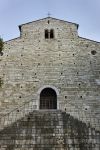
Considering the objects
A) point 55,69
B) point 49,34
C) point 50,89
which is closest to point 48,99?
point 50,89

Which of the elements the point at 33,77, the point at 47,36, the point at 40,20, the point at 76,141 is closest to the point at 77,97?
the point at 33,77

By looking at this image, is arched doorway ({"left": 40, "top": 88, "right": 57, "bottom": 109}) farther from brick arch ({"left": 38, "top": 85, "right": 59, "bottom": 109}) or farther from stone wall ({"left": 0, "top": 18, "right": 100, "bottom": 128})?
stone wall ({"left": 0, "top": 18, "right": 100, "bottom": 128})

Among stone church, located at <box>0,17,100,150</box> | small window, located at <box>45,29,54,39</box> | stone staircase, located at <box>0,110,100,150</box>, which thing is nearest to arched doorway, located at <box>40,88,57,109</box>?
stone church, located at <box>0,17,100,150</box>

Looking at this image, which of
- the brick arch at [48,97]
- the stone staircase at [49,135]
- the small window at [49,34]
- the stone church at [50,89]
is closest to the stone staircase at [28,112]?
the stone church at [50,89]

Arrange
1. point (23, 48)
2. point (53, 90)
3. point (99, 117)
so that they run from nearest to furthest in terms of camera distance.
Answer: point (99, 117) → point (53, 90) → point (23, 48)

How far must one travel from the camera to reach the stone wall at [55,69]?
13.1 metres

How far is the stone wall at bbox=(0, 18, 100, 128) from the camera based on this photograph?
1312 cm

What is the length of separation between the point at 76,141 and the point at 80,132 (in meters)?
0.43

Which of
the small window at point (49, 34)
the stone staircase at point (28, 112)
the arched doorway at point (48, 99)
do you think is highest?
the small window at point (49, 34)

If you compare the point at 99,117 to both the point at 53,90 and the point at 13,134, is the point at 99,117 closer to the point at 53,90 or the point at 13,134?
the point at 53,90

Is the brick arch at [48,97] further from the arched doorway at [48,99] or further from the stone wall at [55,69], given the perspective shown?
the stone wall at [55,69]

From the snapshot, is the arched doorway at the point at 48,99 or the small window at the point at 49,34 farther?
the small window at the point at 49,34

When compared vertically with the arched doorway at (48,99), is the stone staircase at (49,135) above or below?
below

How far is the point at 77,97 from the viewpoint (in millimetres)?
13266
